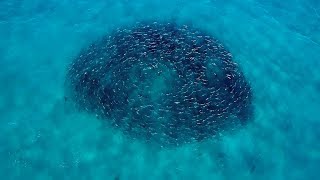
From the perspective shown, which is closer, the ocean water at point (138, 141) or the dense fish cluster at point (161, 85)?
the ocean water at point (138, 141)

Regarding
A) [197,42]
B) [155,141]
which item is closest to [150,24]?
[197,42]

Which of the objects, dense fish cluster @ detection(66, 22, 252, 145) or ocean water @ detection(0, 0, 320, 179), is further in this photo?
dense fish cluster @ detection(66, 22, 252, 145)

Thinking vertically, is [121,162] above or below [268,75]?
below

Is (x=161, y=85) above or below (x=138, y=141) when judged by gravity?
above

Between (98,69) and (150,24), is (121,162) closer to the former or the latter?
(98,69)

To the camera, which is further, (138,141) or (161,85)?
(161,85)
